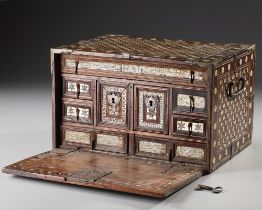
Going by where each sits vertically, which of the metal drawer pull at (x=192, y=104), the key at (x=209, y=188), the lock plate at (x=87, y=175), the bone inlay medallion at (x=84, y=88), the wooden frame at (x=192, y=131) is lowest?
the key at (x=209, y=188)

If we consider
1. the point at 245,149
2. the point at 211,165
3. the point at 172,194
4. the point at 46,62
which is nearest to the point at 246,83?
the point at 245,149

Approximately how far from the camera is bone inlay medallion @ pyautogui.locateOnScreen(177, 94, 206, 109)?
22.2ft

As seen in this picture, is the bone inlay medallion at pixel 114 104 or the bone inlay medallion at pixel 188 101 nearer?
the bone inlay medallion at pixel 188 101

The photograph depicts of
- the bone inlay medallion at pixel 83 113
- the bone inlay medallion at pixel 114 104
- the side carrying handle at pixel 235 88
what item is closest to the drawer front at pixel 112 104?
the bone inlay medallion at pixel 114 104

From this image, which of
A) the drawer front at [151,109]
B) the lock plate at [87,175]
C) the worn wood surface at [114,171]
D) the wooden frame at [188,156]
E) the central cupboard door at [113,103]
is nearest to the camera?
the worn wood surface at [114,171]

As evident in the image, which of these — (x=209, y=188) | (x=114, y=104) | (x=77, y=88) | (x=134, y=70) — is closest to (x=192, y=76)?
(x=134, y=70)

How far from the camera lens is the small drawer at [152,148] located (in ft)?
22.8

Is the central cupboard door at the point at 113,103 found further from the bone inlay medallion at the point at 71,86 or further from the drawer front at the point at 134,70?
the bone inlay medallion at the point at 71,86

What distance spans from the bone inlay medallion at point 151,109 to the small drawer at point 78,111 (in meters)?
0.41

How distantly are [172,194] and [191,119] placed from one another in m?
0.66

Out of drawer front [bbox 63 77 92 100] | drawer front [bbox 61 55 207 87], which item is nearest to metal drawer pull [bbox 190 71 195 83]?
drawer front [bbox 61 55 207 87]

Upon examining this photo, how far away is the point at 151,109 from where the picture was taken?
6957mm

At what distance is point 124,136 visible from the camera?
7.09 meters

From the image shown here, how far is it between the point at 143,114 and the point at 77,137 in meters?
0.59
